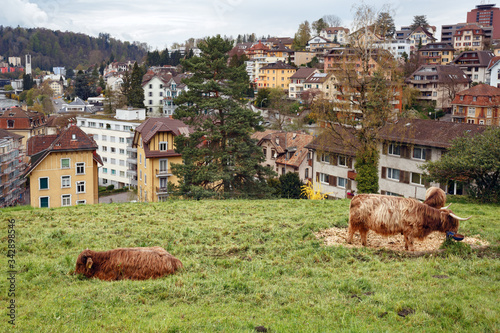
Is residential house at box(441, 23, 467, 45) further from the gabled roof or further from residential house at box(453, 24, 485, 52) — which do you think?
the gabled roof

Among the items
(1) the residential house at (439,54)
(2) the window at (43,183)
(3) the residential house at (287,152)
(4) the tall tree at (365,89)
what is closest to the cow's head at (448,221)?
(4) the tall tree at (365,89)

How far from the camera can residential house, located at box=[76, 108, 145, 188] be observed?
81.4 meters

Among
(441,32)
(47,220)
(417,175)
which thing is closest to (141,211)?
(47,220)

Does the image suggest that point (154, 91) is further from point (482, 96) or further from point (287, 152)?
point (482, 96)

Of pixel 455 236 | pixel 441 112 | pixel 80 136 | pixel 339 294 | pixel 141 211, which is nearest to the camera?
pixel 339 294

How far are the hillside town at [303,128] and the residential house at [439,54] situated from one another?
34cm

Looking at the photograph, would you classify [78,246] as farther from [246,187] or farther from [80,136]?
[80,136]

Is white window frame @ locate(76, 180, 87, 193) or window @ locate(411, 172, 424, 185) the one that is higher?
Result: window @ locate(411, 172, 424, 185)

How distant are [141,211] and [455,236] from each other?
13.6 metres

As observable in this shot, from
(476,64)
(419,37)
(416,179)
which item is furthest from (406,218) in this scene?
(419,37)

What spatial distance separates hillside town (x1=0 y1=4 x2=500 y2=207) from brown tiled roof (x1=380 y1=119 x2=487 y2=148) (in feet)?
0.36

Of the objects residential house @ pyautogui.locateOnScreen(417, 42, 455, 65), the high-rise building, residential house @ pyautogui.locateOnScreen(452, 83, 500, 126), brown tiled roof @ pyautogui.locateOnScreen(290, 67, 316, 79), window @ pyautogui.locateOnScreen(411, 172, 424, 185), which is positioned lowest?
window @ pyautogui.locateOnScreen(411, 172, 424, 185)

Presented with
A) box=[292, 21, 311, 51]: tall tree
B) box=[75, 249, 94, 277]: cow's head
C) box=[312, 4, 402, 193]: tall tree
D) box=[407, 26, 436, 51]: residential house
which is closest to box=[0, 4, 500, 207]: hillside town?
box=[312, 4, 402, 193]: tall tree

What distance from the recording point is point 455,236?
514 inches
